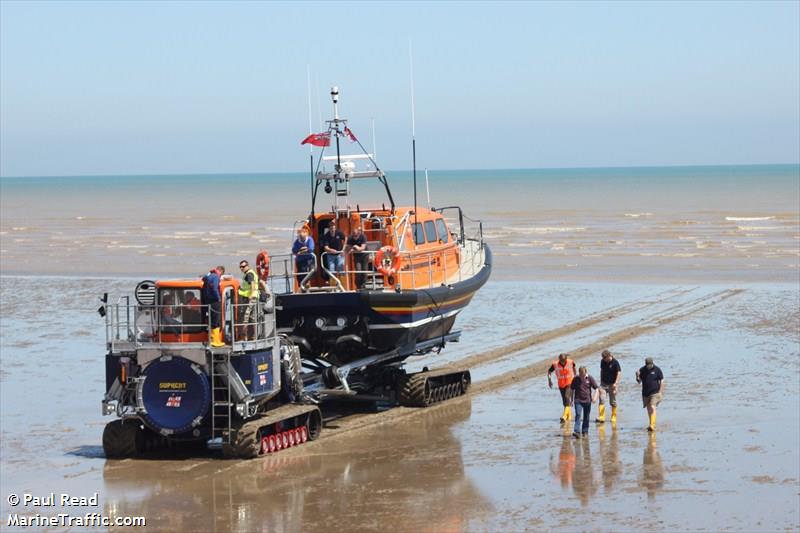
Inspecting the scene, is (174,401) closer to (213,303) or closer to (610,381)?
(213,303)

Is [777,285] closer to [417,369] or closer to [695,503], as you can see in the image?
[417,369]

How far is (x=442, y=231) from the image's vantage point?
23.4m

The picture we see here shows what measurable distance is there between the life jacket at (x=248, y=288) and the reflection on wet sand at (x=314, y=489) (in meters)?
2.22

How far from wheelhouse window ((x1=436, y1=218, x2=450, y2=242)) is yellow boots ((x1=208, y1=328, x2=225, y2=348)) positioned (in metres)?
6.56

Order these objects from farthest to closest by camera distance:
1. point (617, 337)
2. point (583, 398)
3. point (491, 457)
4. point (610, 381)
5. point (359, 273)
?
1. point (617, 337)
2. point (359, 273)
3. point (610, 381)
4. point (583, 398)
5. point (491, 457)

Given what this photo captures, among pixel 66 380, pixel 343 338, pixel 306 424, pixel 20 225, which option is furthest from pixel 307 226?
pixel 20 225

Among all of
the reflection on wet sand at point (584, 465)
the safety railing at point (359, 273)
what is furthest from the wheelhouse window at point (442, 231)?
the reflection on wet sand at point (584, 465)

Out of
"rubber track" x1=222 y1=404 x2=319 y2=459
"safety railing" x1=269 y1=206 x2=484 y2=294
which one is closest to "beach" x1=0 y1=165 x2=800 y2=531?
"rubber track" x1=222 y1=404 x2=319 y2=459

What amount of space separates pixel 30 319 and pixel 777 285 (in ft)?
67.8

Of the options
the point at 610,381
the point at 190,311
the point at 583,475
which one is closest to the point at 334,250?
the point at 190,311

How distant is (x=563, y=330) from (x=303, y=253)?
969 cm

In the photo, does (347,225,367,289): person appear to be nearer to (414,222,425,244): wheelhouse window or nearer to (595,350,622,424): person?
(414,222,425,244): wheelhouse window

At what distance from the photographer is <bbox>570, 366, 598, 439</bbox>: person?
1836cm

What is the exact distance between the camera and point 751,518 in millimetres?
14297
